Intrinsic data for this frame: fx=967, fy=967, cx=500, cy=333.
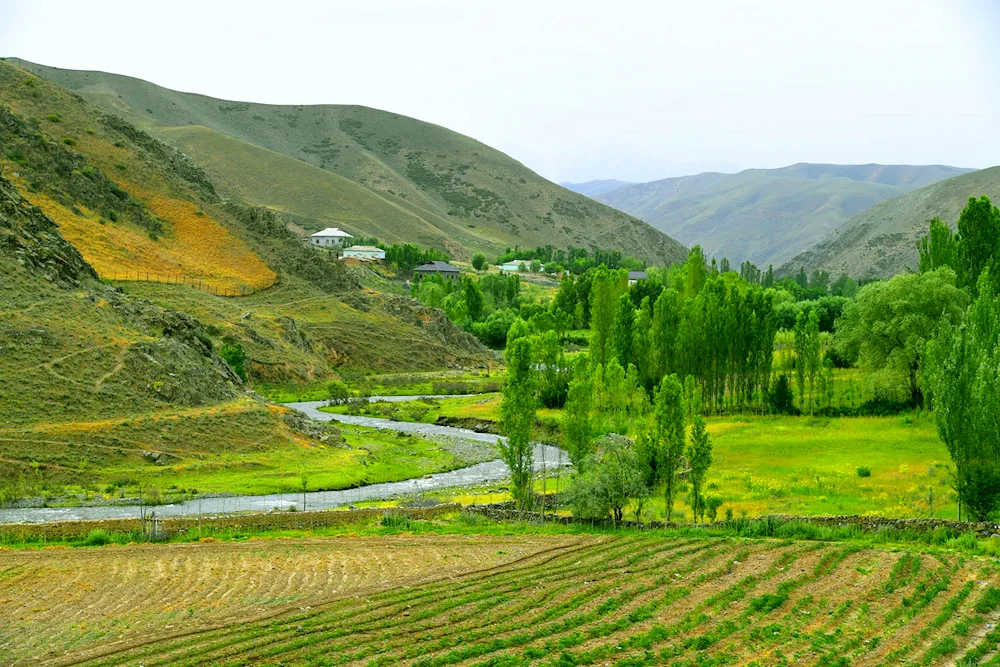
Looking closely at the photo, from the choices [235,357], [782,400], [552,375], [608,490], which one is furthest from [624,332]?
[608,490]

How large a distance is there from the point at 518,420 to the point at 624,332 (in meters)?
40.0

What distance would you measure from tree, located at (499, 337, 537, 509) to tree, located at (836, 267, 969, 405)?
32.7 meters

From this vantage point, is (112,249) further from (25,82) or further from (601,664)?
(601,664)

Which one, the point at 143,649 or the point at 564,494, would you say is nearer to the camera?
the point at 143,649

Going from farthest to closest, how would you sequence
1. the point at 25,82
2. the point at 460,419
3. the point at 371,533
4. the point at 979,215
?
the point at 25,82 → the point at 460,419 → the point at 979,215 → the point at 371,533

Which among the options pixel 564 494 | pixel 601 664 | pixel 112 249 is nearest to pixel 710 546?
pixel 564 494

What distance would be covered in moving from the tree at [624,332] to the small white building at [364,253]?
107571 millimetres

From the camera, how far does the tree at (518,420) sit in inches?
1690

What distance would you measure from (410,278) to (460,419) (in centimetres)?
10478

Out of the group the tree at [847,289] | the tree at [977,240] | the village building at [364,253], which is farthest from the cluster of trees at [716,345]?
the village building at [364,253]

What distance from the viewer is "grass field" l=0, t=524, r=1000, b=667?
21.8 meters

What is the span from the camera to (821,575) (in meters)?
27.5

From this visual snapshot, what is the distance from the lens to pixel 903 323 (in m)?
65.8

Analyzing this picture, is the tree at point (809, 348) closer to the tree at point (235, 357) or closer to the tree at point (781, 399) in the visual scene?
the tree at point (781, 399)
